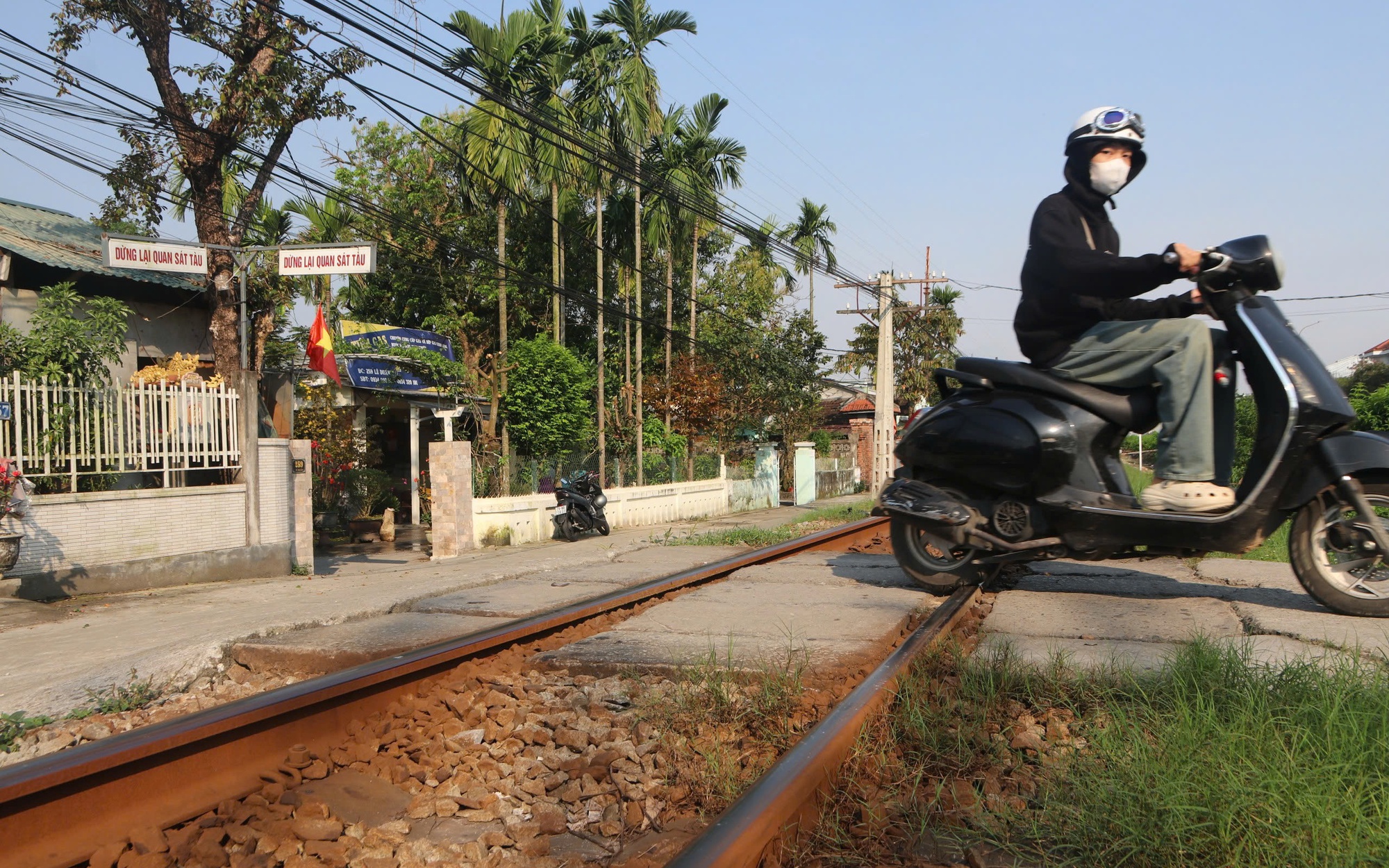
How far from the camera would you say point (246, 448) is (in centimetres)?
1063

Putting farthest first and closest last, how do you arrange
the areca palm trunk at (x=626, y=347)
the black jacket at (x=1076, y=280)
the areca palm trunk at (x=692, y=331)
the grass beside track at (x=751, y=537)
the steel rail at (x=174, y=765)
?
the areca palm trunk at (x=626, y=347) < the areca palm trunk at (x=692, y=331) < the grass beside track at (x=751, y=537) < the black jacket at (x=1076, y=280) < the steel rail at (x=174, y=765)

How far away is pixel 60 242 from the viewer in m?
13.7

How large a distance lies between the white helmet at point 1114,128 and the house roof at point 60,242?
1143 centimetres

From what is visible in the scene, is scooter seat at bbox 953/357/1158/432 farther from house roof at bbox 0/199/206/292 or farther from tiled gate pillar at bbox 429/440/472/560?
house roof at bbox 0/199/206/292

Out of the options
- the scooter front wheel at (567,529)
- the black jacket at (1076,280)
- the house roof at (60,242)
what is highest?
the house roof at (60,242)

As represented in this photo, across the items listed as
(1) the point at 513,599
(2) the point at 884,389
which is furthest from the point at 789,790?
(2) the point at 884,389

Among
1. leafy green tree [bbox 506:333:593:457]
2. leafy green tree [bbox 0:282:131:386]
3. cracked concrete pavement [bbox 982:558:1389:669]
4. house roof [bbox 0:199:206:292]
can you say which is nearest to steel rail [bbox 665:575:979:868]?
cracked concrete pavement [bbox 982:558:1389:669]

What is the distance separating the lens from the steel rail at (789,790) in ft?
6.28

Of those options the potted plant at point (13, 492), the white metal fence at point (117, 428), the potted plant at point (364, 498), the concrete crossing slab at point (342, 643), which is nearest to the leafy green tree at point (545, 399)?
the potted plant at point (364, 498)

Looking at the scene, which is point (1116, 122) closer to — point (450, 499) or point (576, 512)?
point (450, 499)

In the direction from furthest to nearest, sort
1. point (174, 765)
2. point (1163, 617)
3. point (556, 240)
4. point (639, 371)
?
point (639, 371), point (556, 240), point (1163, 617), point (174, 765)

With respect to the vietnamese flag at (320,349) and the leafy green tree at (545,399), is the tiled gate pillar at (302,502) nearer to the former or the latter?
the vietnamese flag at (320,349)

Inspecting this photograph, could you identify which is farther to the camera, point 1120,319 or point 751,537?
point 751,537

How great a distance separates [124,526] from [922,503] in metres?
7.98
